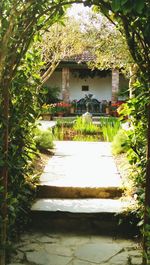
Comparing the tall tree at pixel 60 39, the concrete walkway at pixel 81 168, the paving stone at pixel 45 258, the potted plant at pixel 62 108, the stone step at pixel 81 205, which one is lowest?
the paving stone at pixel 45 258

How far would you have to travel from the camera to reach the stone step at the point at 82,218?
14.0 feet

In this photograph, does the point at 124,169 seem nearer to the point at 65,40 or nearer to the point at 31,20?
the point at 31,20

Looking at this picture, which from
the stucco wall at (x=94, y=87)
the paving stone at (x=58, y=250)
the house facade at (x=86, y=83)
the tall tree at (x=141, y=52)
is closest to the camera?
the tall tree at (x=141, y=52)

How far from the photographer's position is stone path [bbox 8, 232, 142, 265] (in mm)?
3570

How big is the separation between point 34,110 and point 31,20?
1052 mm

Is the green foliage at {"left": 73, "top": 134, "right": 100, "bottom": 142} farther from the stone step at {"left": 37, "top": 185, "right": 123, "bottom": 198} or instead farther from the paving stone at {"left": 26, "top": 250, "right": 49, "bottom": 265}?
the paving stone at {"left": 26, "top": 250, "right": 49, "bottom": 265}

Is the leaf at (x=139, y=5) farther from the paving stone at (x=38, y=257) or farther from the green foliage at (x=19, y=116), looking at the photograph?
the paving stone at (x=38, y=257)

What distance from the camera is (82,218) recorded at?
4.34 metres

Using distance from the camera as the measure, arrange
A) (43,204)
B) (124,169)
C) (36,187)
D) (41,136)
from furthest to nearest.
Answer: (41,136)
(124,169)
(36,187)
(43,204)

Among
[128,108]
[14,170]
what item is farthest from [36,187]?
[128,108]

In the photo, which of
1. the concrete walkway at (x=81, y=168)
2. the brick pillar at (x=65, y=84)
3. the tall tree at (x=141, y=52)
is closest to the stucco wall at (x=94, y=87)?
the brick pillar at (x=65, y=84)

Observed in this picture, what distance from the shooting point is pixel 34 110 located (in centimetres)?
378

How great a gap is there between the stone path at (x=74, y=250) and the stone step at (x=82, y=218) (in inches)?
5.8

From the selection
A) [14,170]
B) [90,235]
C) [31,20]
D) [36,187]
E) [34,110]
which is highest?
[31,20]
